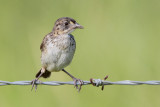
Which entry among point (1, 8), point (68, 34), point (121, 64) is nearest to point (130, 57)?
point (121, 64)

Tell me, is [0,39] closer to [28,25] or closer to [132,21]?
[28,25]

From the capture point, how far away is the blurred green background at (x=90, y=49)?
10.4 m

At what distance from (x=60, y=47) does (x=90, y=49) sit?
7.26 ft

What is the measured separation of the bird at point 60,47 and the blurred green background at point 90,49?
1006 mm

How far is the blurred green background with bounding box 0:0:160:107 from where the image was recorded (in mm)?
10352

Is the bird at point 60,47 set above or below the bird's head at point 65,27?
below

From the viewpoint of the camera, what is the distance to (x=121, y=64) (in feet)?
36.0

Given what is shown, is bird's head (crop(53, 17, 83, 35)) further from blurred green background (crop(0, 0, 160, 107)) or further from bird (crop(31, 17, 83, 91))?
blurred green background (crop(0, 0, 160, 107))

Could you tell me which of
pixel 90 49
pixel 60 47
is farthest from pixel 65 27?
pixel 90 49

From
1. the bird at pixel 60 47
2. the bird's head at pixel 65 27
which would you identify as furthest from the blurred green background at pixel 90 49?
the bird's head at pixel 65 27

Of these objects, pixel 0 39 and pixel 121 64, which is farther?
pixel 0 39

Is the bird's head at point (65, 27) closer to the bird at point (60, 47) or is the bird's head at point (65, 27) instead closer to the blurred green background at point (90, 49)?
the bird at point (60, 47)

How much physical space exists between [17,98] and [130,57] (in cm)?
224

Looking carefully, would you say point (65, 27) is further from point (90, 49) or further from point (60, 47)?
point (90, 49)
